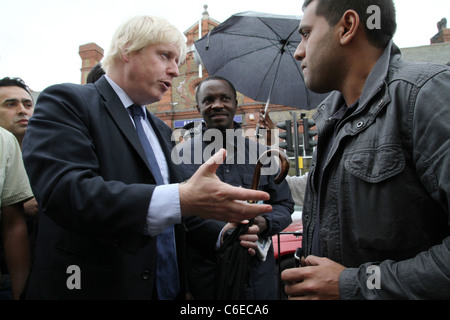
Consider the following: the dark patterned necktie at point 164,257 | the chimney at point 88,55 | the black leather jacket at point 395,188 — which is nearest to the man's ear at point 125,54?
the dark patterned necktie at point 164,257

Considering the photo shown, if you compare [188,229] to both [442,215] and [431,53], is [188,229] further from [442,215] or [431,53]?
[431,53]

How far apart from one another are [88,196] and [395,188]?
1.10 m

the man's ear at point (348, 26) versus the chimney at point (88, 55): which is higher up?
the chimney at point (88, 55)

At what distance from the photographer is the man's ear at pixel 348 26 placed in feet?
4.50

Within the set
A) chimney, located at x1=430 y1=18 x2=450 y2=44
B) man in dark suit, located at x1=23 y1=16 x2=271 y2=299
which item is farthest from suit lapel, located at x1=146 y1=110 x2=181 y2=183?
chimney, located at x1=430 y1=18 x2=450 y2=44

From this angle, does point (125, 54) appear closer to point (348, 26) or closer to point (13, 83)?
point (348, 26)

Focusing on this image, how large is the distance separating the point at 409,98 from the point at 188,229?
4.64 ft

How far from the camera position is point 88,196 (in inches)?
41.4

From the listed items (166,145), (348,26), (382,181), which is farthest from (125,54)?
(382,181)

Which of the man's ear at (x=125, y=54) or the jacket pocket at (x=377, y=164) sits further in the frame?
the man's ear at (x=125, y=54)

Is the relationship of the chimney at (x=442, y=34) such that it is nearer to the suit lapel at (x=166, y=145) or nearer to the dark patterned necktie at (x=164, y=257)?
the suit lapel at (x=166, y=145)

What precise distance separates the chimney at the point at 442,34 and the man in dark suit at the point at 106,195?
A: 107 feet

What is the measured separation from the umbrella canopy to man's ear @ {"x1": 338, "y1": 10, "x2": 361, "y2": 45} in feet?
5.92
